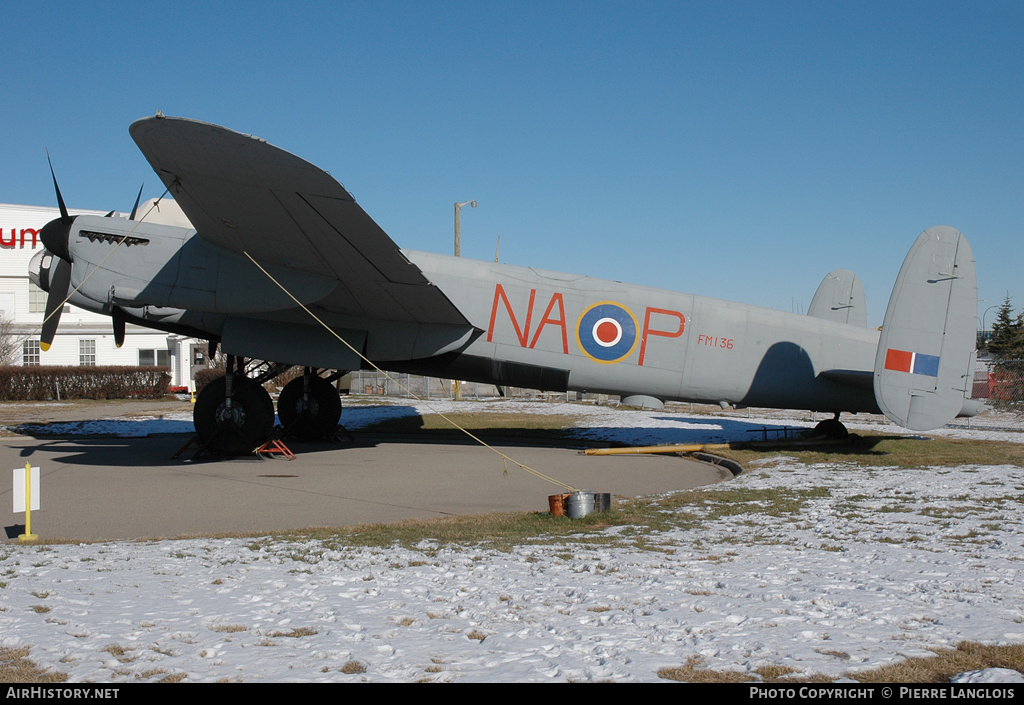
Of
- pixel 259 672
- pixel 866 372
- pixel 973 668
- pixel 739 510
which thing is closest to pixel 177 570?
pixel 259 672

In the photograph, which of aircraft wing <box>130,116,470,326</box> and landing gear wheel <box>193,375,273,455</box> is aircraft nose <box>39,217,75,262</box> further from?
landing gear wheel <box>193,375,273,455</box>

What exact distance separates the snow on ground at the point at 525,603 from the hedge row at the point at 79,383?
30812 mm

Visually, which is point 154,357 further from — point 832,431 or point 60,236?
point 832,431

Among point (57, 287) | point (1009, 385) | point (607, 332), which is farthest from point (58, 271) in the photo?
point (1009, 385)

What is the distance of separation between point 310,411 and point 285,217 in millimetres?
6816

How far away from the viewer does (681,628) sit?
4375mm

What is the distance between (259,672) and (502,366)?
10.7 m

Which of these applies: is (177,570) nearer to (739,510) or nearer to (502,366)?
(739,510)

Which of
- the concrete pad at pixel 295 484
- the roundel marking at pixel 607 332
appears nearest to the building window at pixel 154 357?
the concrete pad at pixel 295 484

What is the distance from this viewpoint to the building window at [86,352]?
45.1 m

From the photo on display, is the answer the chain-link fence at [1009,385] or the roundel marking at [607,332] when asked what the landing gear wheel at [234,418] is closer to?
the roundel marking at [607,332]

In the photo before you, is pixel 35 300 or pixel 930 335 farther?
pixel 35 300

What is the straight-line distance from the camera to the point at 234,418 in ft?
43.7

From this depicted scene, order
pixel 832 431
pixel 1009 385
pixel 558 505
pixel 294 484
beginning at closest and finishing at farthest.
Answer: pixel 558 505 → pixel 294 484 → pixel 832 431 → pixel 1009 385
